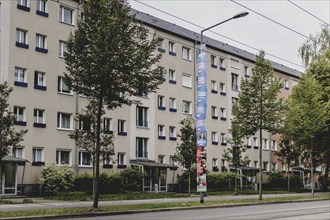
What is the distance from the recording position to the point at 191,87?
1961 inches

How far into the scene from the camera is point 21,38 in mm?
34375

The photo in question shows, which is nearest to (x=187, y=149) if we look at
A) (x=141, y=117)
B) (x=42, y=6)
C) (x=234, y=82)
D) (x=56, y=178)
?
(x=141, y=117)

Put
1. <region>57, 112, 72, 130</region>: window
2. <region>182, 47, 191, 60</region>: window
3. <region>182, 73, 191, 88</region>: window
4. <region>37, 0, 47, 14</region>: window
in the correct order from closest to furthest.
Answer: <region>37, 0, 47, 14</region>: window, <region>57, 112, 72, 130</region>: window, <region>182, 73, 191, 88</region>: window, <region>182, 47, 191, 60</region>: window

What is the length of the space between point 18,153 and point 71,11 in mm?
11883

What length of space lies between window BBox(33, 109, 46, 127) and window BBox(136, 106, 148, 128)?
10127 millimetres

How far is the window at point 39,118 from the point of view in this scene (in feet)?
114

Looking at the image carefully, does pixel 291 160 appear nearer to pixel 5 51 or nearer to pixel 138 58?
pixel 5 51

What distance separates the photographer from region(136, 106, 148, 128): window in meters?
43.5

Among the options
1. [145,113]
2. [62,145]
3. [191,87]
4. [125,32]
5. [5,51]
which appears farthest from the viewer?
[191,87]

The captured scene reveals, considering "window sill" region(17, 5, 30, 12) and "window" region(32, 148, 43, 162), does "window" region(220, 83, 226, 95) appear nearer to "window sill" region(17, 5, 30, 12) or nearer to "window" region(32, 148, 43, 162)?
"window" region(32, 148, 43, 162)

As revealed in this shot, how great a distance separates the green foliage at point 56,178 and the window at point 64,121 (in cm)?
373

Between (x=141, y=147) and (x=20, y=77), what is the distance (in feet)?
44.6

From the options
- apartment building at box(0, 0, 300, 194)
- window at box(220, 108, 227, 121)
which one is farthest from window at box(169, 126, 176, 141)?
window at box(220, 108, 227, 121)

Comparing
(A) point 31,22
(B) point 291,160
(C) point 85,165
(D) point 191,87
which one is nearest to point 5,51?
(A) point 31,22
